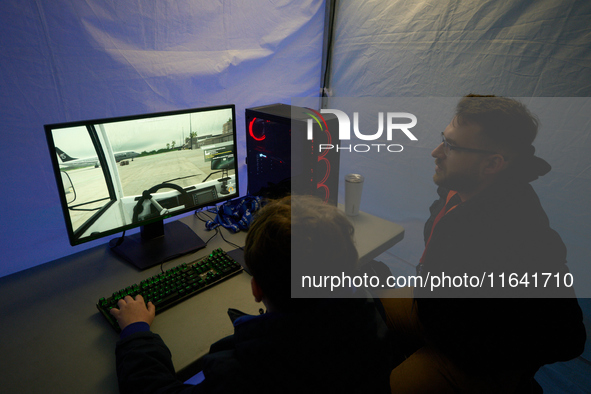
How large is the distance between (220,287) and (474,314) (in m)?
0.72

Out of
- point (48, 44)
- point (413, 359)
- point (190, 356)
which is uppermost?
point (48, 44)

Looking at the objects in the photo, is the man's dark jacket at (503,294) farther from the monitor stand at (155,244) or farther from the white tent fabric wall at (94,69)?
the white tent fabric wall at (94,69)

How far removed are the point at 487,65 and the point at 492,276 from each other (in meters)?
0.90

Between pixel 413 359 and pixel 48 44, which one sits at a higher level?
pixel 48 44

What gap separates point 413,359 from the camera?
103 cm

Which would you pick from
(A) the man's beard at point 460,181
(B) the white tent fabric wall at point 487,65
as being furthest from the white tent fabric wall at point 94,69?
(A) the man's beard at point 460,181

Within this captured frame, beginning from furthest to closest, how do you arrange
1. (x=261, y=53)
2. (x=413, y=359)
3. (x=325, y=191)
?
(x=261, y=53), (x=325, y=191), (x=413, y=359)

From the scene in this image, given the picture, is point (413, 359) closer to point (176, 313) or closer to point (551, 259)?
point (551, 259)

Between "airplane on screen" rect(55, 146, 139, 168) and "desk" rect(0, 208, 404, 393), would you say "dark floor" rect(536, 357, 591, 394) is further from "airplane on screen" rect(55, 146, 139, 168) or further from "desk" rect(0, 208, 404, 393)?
"airplane on screen" rect(55, 146, 139, 168)

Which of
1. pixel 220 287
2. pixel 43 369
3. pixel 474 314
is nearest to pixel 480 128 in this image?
pixel 474 314

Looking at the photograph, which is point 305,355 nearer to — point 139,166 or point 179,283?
point 179,283

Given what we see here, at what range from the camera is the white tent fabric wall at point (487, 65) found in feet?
3.85

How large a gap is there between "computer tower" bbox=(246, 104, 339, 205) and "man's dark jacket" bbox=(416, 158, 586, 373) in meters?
0.48

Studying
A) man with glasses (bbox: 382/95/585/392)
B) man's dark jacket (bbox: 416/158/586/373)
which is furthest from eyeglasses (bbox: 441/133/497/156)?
man's dark jacket (bbox: 416/158/586/373)
